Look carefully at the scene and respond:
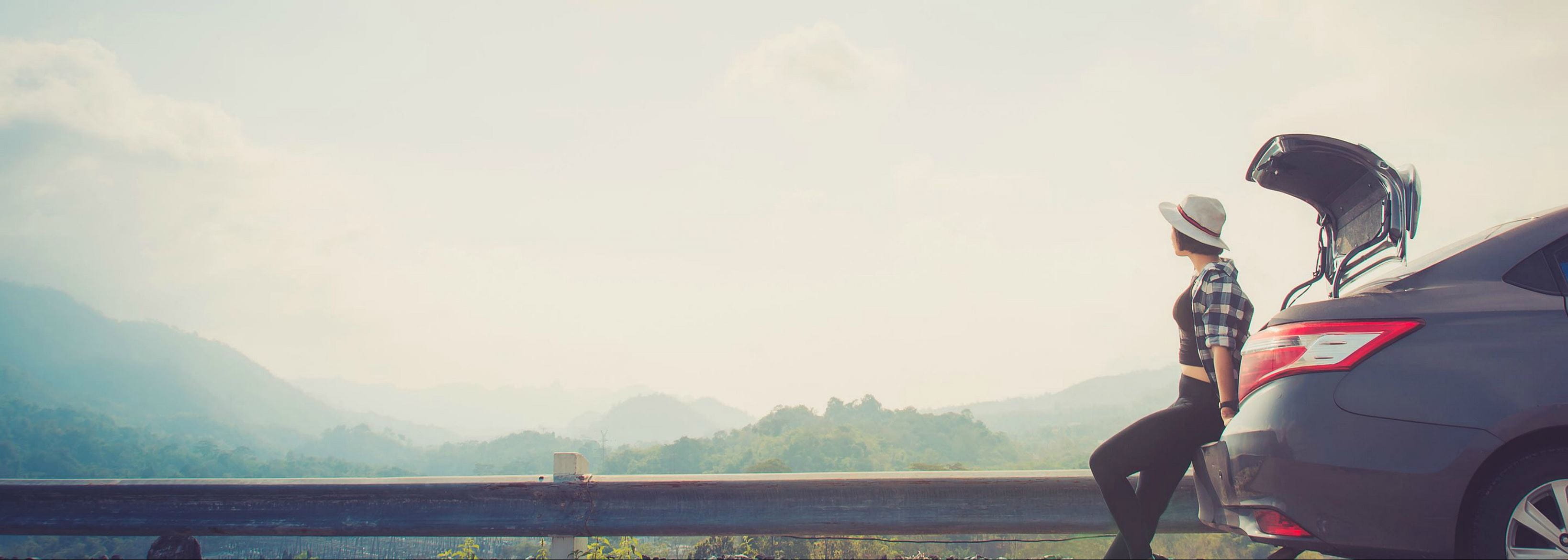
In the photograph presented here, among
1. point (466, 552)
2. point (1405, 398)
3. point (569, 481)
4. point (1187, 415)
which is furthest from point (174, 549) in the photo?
point (1405, 398)

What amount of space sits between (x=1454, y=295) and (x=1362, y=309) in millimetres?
268

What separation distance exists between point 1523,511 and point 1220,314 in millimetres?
1131

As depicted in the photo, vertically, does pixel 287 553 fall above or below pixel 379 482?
below

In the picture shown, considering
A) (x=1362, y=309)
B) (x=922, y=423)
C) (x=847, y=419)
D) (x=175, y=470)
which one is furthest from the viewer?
(x=847, y=419)

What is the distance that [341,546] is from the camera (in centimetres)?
476

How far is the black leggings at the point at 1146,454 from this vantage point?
3.50m

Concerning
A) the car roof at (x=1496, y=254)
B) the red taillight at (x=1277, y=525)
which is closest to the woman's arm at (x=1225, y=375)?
the red taillight at (x=1277, y=525)

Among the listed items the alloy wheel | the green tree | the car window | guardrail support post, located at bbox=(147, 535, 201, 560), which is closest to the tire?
the alloy wheel

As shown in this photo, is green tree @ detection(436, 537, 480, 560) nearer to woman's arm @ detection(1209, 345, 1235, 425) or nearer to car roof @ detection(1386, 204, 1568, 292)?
woman's arm @ detection(1209, 345, 1235, 425)

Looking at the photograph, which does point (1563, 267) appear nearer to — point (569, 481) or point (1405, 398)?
point (1405, 398)

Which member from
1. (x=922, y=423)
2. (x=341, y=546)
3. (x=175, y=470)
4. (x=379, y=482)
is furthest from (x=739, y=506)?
(x=922, y=423)

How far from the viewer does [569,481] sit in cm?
415

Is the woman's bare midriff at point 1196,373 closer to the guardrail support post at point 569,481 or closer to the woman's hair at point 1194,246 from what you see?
the woman's hair at point 1194,246

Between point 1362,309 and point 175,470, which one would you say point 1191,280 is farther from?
point 175,470
